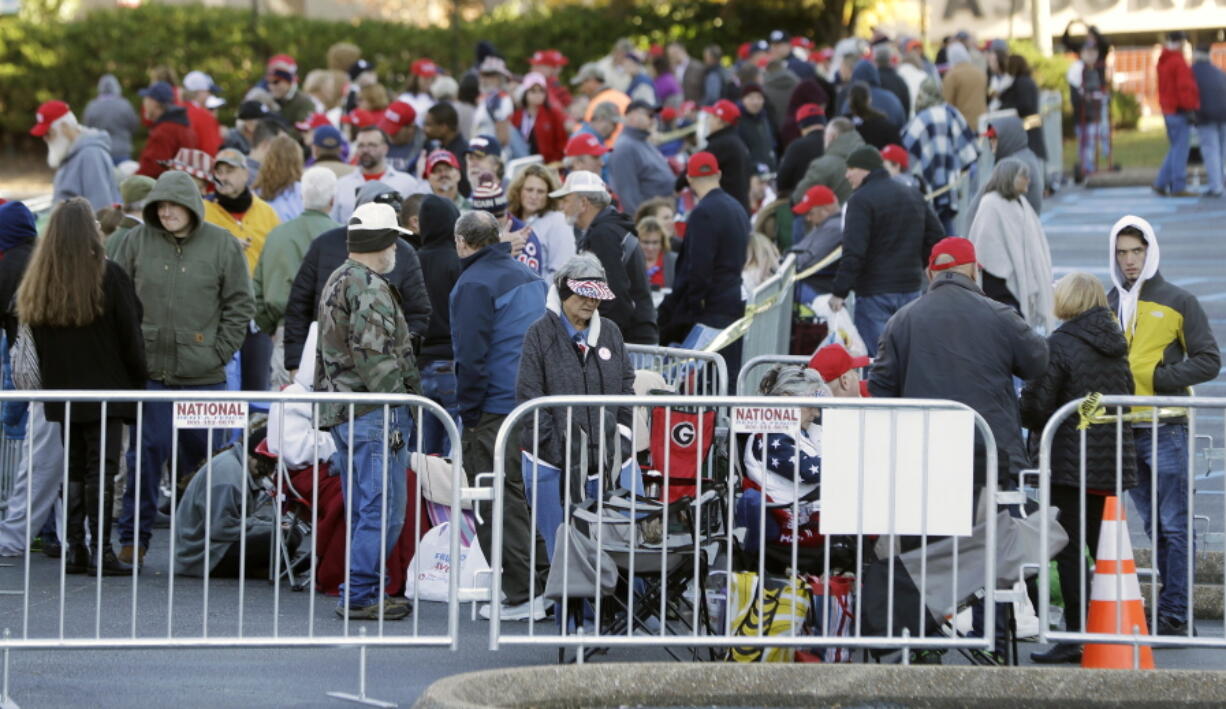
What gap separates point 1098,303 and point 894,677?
7.49 feet

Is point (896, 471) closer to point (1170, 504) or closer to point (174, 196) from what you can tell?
point (1170, 504)

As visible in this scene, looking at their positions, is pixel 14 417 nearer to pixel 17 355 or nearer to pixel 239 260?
pixel 17 355

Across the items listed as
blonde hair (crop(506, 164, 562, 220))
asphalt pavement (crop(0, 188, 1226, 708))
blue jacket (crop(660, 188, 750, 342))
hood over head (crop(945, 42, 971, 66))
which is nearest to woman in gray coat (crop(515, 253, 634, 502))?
asphalt pavement (crop(0, 188, 1226, 708))

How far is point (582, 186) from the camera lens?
12188mm

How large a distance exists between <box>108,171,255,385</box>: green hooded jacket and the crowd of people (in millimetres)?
12

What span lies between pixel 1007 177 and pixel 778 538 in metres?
5.45

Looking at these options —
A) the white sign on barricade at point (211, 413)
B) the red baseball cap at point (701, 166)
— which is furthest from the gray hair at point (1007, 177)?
the white sign on barricade at point (211, 413)

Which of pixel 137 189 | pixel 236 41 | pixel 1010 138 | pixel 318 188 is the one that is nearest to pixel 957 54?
pixel 1010 138

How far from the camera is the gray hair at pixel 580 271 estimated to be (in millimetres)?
9106

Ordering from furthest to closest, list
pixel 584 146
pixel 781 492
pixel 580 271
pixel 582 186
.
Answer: pixel 584 146 < pixel 582 186 < pixel 580 271 < pixel 781 492

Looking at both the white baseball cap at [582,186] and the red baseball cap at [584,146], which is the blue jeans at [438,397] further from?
the red baseball cap at [584,146]

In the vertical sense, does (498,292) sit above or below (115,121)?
below

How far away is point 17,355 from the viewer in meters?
10.2

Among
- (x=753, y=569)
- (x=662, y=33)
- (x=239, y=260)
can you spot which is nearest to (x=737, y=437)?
(x=753, y=569)
